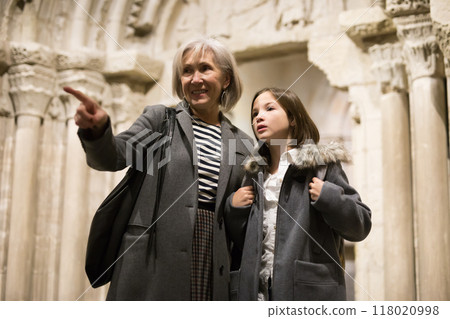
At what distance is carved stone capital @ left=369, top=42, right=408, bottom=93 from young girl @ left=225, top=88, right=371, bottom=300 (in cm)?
177

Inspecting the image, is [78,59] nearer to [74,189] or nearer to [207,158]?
[74,189]

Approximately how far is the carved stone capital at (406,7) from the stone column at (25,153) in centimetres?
253

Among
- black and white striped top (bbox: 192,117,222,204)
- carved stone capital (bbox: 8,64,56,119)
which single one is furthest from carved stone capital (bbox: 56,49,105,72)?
black and white striped top (bbox: 192,117,222,204)

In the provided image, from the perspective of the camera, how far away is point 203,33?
4641mm

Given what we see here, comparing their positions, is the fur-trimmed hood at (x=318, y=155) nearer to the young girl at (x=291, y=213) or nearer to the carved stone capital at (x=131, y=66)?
the young girl at (x=291, y=213)

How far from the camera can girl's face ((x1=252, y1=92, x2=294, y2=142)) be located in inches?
77.2

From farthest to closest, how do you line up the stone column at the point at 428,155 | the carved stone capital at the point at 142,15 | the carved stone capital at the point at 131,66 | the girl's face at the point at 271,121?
the carved stone capital at the point at 142,15
the carved stone capital at the point at 131,66
the stone column at the point at 428,155
the girl's face at the point at 271,121

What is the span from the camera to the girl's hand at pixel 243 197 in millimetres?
1885

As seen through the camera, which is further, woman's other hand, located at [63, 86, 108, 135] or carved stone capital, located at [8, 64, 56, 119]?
carved stone capital, located at [8, 64, 56, 119]

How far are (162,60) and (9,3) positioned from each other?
1.23 meters

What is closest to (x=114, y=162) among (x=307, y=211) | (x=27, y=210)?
(x=307, y=211)

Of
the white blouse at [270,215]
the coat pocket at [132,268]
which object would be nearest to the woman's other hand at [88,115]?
the coat pocket at [132,268]

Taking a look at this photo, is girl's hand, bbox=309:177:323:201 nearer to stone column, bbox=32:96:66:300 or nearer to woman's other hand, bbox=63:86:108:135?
woman's other hand, bbox=63:86:108:135

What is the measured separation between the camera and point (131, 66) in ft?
14.8
